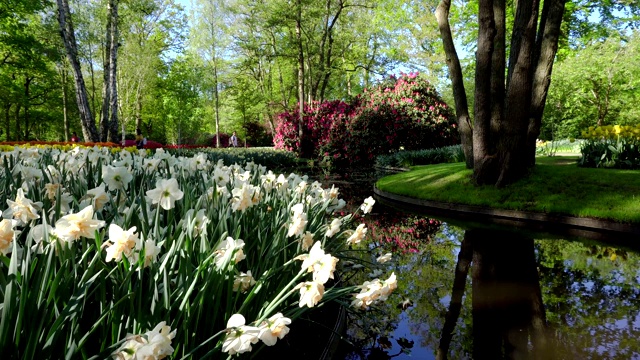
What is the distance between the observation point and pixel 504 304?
3.26 m

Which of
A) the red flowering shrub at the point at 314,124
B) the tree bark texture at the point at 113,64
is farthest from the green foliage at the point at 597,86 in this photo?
the tree bark texture at the point at 113,64

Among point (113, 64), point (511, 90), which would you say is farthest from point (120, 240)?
point (113, 64)

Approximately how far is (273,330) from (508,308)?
2.77 meters

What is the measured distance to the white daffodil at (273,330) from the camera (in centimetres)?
106

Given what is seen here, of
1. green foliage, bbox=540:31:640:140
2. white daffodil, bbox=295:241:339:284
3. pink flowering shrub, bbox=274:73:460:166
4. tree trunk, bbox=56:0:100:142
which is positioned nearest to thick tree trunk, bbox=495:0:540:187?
white daffodil, bbox=295:241:339:284

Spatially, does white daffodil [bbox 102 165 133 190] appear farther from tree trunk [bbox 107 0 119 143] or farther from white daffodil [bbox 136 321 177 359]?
tree trunk [bbox 107 0 119 143]

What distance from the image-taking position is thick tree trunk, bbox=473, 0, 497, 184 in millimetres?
7688

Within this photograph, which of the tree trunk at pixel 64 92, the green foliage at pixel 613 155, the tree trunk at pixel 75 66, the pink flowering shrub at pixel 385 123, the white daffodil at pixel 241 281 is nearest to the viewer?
the white daffodil at pixel 241 281

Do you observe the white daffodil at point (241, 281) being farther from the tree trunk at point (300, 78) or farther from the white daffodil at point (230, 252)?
the tree trunk at point (300, 78)

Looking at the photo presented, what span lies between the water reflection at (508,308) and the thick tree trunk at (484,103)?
3.28 meters

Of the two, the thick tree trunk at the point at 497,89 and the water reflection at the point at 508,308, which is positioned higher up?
the thick tree trunk at the point at 497,89

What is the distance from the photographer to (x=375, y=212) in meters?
7.88

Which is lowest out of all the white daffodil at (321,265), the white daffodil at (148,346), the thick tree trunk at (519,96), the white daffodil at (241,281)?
A: the white daffodil at (241,281)

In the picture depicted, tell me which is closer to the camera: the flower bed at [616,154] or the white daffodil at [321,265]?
the white daffodil at [321,265]
